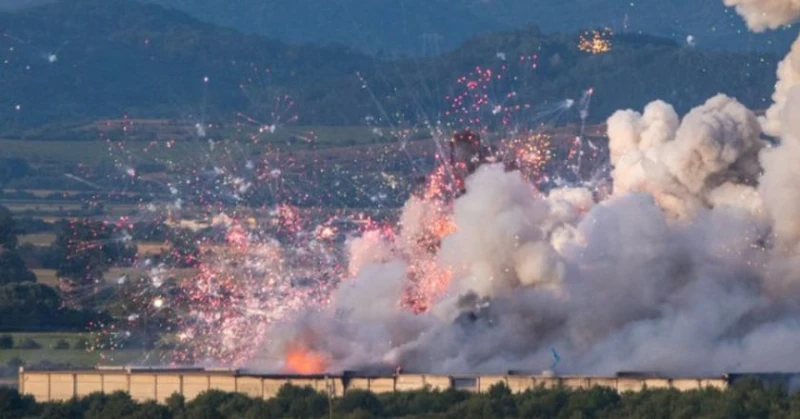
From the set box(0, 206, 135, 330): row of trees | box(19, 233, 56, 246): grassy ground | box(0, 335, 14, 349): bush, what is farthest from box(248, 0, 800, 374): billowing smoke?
box(19, 233, 56, 246): grassy ground

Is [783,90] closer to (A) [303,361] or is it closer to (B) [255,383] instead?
(A) [303,361]

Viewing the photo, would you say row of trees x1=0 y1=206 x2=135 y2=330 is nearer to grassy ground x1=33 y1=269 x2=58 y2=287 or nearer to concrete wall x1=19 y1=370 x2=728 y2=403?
grassy ground x1=33 y1=269 x2=58 y2=287

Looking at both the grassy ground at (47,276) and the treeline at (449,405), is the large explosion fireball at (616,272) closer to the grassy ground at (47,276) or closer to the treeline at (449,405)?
the treeline at (449,405)

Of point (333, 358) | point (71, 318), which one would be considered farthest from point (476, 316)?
point (71, 318)

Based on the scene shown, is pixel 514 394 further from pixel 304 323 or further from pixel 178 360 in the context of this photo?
pixel 178 360

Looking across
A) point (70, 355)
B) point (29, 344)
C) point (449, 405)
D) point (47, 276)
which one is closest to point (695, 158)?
point (449, 405)
